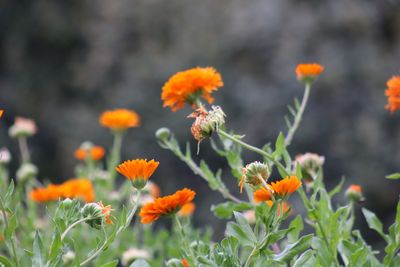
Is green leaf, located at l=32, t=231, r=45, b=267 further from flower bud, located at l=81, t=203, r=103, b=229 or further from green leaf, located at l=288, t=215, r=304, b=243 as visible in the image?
green leaf, located at l=288, t=215, r=304, b=243

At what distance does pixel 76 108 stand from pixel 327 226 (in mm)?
3146

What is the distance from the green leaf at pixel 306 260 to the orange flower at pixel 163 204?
7.5 inches

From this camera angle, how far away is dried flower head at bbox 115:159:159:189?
3.09 feet

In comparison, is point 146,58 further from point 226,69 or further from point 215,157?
point 215,157

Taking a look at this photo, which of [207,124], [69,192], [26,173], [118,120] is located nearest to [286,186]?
[207,124]

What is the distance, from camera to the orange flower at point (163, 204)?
99 centimetres

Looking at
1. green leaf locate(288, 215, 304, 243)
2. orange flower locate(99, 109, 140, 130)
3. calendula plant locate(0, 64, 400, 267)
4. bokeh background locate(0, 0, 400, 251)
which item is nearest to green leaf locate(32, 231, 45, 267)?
calendula plant locate(0, 64, 400, 267)

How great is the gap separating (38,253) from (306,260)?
358mm

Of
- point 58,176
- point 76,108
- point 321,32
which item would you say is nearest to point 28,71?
point 76,108

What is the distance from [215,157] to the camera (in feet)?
11.4

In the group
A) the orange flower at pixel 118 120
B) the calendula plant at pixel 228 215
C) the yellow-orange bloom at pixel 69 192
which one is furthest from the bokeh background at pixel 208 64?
the calendula plant at pixel 228 215

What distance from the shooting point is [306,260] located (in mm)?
883

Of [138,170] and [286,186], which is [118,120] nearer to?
[138,170]

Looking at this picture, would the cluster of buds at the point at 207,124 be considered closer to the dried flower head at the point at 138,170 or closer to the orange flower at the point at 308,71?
the dried flower head at the point at 138,170
